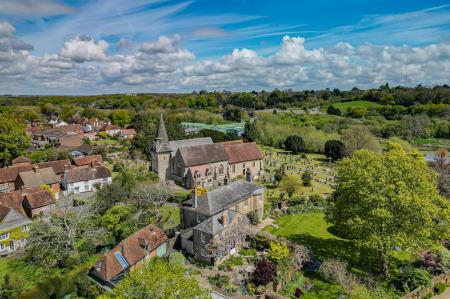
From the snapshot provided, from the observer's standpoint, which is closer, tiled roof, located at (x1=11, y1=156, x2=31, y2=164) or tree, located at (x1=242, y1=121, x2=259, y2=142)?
tiled roof, located at (x1=11, y1=156, x2=31, y2=164)

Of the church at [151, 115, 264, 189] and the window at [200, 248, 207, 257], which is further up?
the church at [151, 115, 264, 189]

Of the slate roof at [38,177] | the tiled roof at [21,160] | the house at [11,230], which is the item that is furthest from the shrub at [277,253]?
the tiled roof at [21,160]

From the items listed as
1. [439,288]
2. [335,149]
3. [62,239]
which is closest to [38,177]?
[62,239]

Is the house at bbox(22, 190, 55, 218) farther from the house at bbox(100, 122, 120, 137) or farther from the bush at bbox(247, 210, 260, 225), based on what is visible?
the house at bbox(100, 122, 120, 137)

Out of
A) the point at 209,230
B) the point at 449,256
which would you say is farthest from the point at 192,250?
the point at 449,256

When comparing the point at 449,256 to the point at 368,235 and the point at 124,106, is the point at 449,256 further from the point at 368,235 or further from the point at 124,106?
the point at 124,106

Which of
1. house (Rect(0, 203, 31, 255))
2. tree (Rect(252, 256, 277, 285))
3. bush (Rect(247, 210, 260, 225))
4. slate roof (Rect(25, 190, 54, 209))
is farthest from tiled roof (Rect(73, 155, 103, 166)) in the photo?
tree (Rect(252, 256, 277, 285))

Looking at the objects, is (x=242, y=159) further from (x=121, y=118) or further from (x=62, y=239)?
(x=121, y=118)
